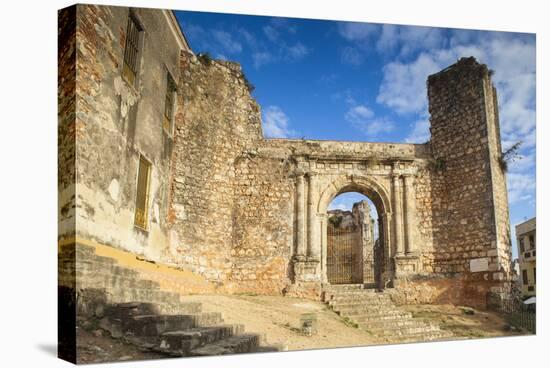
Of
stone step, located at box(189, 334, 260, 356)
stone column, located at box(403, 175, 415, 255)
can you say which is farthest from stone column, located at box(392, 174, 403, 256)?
stone step, located at box(189, 334, 260, 356)

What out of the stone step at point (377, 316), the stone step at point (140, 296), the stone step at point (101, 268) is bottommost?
the stone step at point (377, 316)

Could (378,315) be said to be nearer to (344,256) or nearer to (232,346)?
(232,346)

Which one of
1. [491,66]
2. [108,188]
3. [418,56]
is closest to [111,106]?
[108,188]

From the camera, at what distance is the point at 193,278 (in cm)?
1051

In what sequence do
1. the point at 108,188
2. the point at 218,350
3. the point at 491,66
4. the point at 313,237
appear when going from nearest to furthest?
1. the point at 218,350
2. the point at 108,188
3. the point at 491,66
4. the point at 313,237

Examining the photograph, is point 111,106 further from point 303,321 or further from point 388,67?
point 388,67

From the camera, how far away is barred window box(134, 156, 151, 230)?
8.98 meters

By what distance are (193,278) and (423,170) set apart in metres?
6.06

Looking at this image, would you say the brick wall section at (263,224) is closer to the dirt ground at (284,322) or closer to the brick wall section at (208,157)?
the brick wall section at (208,157)

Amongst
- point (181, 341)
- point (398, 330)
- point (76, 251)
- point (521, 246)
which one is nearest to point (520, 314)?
point (398, 330)

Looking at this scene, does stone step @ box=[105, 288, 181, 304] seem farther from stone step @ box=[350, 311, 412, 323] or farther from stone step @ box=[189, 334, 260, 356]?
stone step @ box=[350, 311, 412, 323]

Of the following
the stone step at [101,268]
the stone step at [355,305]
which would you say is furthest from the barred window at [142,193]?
the stone step at [355,305]

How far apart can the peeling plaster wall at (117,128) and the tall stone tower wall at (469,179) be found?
6.40 m

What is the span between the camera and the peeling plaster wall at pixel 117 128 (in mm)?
7039
